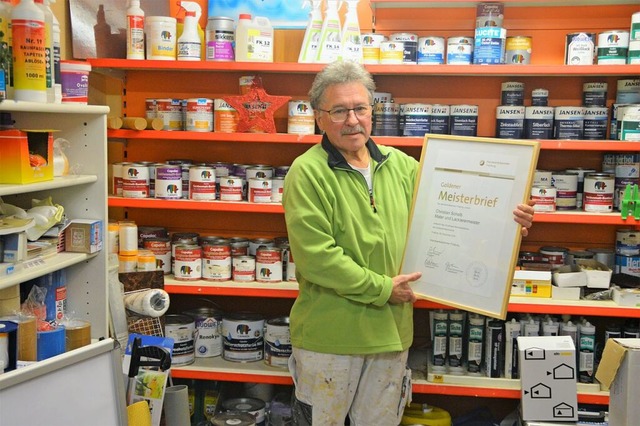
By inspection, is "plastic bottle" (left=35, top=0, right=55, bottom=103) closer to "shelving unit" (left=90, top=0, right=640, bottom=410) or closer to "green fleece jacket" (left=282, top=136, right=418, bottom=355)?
"green fleece jacket" (left=282, top=136, right=418, bottom=355)

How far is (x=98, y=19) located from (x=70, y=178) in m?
1.47

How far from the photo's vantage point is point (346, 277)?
9.16 ft

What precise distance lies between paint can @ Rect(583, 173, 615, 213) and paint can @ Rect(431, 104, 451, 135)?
0.70 meters

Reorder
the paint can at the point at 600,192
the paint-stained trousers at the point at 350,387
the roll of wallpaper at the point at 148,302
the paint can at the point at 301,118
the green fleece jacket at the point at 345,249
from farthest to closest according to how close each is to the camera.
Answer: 1. the paint can at the point at 301,118
2. the paint can at the point at 600,192
3. the roll of wallpaper at the point at 148,302
4. the paint-stained trousers at the point at 350,387
5. the green fleece jacket at the point at 345,249

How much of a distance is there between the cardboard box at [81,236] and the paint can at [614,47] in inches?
90.5

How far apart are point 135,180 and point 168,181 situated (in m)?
0.16

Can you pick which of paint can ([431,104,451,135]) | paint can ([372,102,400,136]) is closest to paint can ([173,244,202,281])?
paint can ([372,102,400,136])

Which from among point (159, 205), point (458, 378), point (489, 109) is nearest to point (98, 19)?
point (159, 205)

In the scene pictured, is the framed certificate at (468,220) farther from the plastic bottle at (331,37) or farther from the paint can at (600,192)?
the paint can at (600,192)

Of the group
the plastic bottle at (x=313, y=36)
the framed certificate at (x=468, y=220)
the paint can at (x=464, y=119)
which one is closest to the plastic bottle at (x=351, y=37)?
the plastic bottle at (x=313, y=36)

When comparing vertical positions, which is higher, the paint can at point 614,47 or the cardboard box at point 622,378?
the paint can at point 614,47

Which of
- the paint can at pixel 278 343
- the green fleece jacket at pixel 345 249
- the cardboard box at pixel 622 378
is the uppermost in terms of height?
the green fleece jacket at pixel 345 249

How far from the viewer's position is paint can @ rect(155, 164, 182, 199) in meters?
3.83

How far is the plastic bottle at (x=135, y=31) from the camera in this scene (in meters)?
3.78
